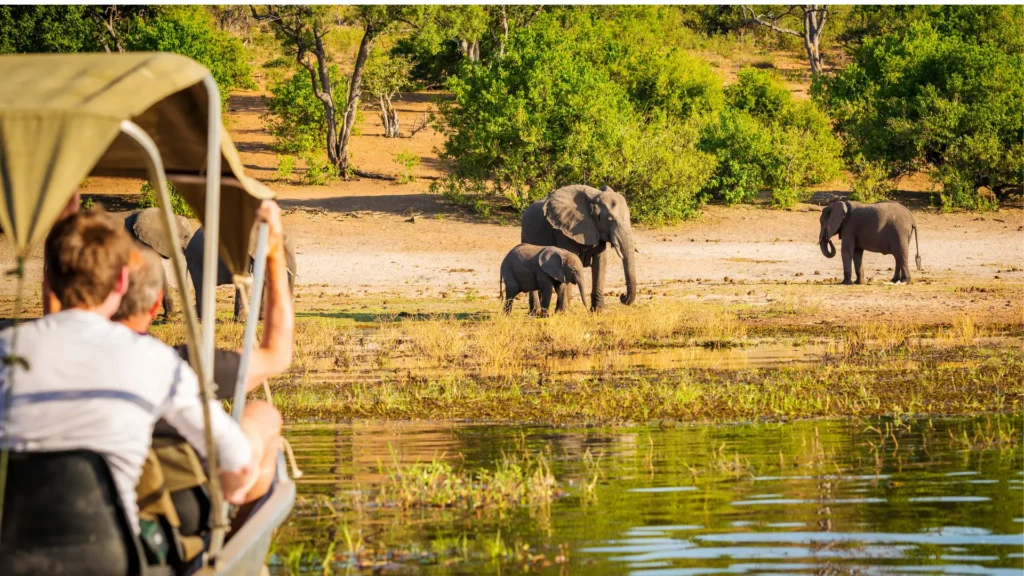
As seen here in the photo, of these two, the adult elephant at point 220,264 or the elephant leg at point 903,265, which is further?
the elephant leg at point 903,265

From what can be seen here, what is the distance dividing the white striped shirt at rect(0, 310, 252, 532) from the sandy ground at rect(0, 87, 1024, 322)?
49.9 feet

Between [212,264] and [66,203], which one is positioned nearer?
[66,203]

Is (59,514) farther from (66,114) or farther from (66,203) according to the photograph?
(66,114)

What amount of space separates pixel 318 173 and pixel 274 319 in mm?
30108

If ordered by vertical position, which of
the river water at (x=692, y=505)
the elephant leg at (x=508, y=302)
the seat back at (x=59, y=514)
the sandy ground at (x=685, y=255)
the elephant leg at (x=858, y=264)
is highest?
the seat back at (x=59, y=514)

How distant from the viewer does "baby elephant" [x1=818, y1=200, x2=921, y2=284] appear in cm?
2353

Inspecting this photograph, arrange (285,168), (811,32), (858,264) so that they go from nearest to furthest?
(858,264)
(285,168)
(811,32)

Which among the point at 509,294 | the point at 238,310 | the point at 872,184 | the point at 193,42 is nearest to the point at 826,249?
the point at 509,294

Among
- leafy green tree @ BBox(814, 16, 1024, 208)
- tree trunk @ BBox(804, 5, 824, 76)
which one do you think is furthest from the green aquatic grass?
tree trunk @ BBox(804, 5, 824, 76)

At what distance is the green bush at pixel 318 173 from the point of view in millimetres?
35031

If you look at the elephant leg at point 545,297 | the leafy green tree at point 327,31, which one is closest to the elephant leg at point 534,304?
the elephant leg at point 545,297

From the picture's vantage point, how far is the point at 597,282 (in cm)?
2036

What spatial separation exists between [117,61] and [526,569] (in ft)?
8.68

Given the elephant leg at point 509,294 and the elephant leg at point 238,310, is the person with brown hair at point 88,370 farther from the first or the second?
the elephant leg at point 238,310
